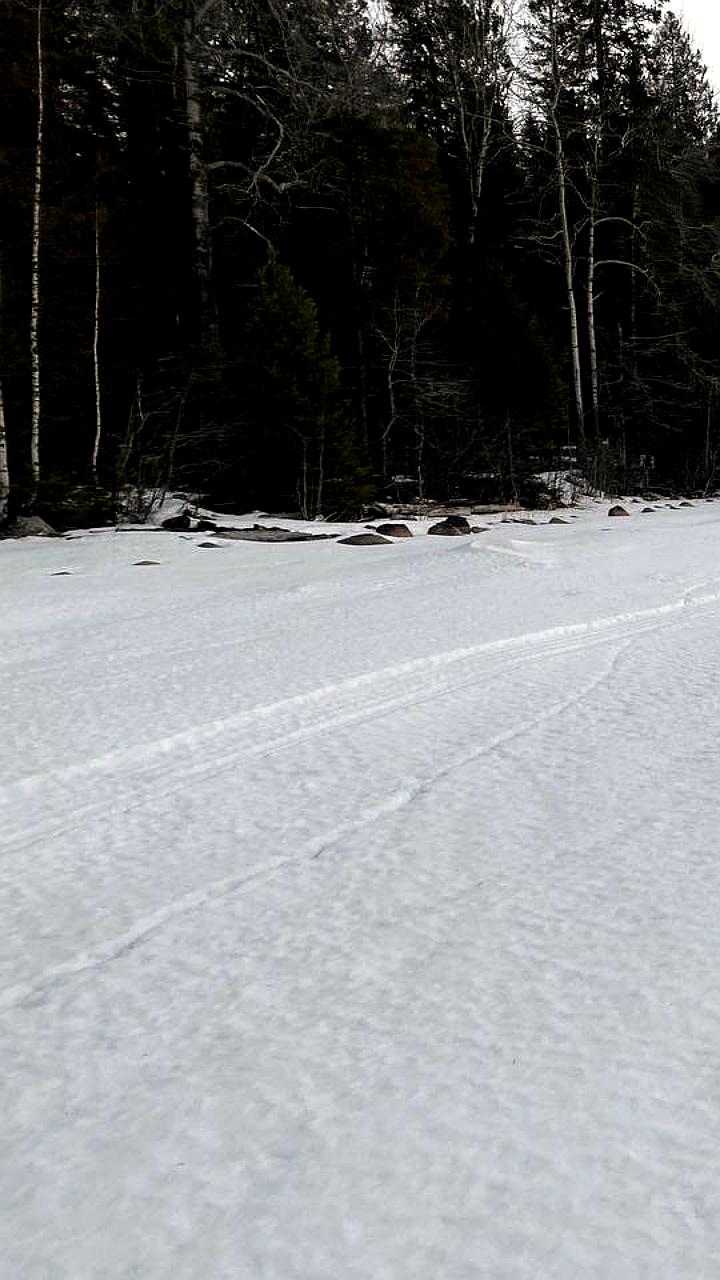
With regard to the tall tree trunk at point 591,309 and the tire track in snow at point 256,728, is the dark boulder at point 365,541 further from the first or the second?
the tall tree trunk at point 591,309

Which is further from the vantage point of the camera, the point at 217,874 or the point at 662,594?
the point at 662,594

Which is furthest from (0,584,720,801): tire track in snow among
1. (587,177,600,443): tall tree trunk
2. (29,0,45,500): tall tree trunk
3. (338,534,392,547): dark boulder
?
(587,177,600,443): tall tree trunk

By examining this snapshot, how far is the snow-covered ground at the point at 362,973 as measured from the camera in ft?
2.24

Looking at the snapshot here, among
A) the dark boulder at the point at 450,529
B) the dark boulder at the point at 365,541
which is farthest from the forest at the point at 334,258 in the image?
the dark boulder at the point at 365,541

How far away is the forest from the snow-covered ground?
7.16 m

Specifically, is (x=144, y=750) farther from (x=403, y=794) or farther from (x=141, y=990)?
(x=141, y=990)

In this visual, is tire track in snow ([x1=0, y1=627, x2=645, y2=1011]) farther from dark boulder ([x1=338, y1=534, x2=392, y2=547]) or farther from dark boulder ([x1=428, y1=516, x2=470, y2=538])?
dark boulder ([x1=428, y1=516, x2=470, y2=538])

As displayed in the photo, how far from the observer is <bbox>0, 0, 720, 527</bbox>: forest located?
33.1 feet

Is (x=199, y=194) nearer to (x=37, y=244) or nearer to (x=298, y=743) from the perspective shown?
(x=37, y=244)

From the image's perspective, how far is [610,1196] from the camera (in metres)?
0.69

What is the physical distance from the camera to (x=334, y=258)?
13.4 m

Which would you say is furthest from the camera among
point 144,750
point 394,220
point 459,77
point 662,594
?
point 459,77

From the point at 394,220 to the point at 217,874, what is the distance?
13.3 metres

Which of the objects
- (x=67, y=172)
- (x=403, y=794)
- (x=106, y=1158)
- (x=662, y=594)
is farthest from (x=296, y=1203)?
(x=67, y=172)
